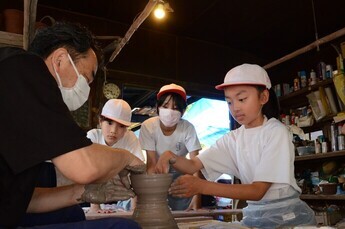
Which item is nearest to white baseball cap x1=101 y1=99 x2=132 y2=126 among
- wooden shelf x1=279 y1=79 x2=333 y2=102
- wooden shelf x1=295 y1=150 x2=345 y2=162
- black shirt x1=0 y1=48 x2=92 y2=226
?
black shirt x1=0 y1=48 x2=92 y2=226

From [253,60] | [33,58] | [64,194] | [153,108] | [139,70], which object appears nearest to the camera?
[33,58]

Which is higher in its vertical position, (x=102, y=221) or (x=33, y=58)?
(x=33, y=58)

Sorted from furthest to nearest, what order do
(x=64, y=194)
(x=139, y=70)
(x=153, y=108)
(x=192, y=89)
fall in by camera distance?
(x=153, y=108)
(x=192, y=89)
(x=139, y=70)
(x=64, y=194)

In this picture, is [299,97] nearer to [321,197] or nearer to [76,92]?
[321,197]

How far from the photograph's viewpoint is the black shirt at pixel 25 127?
106 cm

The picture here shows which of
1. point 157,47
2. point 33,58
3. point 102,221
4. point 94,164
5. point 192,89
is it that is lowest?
point 102,221

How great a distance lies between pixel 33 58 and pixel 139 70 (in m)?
4.31

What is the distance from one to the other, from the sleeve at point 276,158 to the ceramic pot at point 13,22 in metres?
2.61

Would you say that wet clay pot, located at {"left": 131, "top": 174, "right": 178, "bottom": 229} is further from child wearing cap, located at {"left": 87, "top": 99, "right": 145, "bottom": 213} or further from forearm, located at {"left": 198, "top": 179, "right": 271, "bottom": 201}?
child wearing cap, located at {"left": 87, "top": 99, "right": 145, "bottom": 213}

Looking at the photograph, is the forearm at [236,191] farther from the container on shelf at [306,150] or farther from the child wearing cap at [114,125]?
the container on shelf at [306,150]

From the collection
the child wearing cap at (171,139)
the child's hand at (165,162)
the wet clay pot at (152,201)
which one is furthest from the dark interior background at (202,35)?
the wet clay pot at (152,201)

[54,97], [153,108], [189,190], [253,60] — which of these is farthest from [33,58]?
[153,108]

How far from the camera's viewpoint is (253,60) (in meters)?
6.57

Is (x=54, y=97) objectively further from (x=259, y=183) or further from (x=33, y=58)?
(x=259, y=183)
